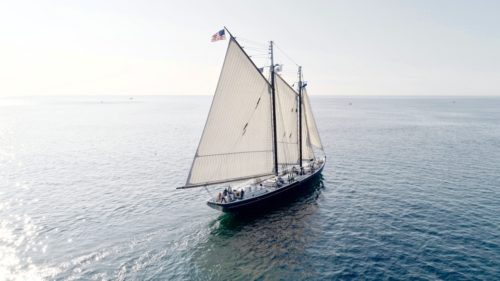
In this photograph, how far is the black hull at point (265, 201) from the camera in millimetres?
39781

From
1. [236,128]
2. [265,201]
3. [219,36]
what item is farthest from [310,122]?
[219,36]

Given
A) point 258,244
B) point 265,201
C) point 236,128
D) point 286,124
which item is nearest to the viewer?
point 258,244

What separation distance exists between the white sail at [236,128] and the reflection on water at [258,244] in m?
6.47

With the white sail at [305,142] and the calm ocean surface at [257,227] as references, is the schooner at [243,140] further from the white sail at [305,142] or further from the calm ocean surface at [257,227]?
the white sail at [305,142]

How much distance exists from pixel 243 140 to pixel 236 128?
2.35 metres

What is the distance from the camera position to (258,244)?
3416cm

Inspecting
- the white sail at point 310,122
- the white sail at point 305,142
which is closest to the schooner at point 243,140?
the white sail at point 305,142

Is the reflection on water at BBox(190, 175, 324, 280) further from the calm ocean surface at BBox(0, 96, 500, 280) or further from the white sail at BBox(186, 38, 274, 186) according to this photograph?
the white sail at BBox(186, 38, 274, 186)

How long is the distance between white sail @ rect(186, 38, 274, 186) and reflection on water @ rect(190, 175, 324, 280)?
647cm

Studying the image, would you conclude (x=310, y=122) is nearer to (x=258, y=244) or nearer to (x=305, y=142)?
(x=305, y=142)

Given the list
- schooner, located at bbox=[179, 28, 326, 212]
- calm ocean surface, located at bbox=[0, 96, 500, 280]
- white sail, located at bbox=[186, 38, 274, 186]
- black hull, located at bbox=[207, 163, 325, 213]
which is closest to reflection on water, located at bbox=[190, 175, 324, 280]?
calm ocean surface, located at bbox=[0, 96, 500, 280]

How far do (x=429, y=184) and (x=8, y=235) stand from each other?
2599 inches

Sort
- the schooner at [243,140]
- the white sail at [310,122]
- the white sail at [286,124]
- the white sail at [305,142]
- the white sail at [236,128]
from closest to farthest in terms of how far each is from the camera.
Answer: the white sail at [236,128] → the schooner at [243,140] → the white sail at [286,124] → the white sail at [310,122] → the white sail at [305,142]

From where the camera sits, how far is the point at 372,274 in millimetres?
28250
